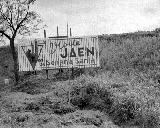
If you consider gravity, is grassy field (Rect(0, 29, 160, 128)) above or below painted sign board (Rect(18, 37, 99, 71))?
below

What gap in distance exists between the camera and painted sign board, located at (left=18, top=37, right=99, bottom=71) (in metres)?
20.0

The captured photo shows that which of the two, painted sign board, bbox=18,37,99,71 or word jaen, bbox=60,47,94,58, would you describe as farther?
painted sign board, bbox=18,37,99,71

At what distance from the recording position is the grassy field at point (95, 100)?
13.0 meters

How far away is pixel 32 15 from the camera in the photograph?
1038 inches

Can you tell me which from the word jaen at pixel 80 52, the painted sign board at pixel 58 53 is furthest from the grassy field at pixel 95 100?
the word jaen at pixel 80 52

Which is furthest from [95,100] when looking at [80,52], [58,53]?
[58,53]

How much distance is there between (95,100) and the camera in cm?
1598

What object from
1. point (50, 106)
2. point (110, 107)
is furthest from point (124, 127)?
point (50, 106)

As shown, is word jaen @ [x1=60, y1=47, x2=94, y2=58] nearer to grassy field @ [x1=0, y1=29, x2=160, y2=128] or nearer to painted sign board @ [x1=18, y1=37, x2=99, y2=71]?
painted sign board @ [x1=18, y1=37, x2=99, y2=71]

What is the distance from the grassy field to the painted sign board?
1.01m

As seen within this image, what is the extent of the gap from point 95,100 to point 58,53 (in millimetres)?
5899

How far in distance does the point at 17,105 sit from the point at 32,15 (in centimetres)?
1152

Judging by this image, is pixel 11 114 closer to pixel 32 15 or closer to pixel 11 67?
pixel 32 15

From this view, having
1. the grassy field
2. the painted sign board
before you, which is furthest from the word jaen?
the grassy field
